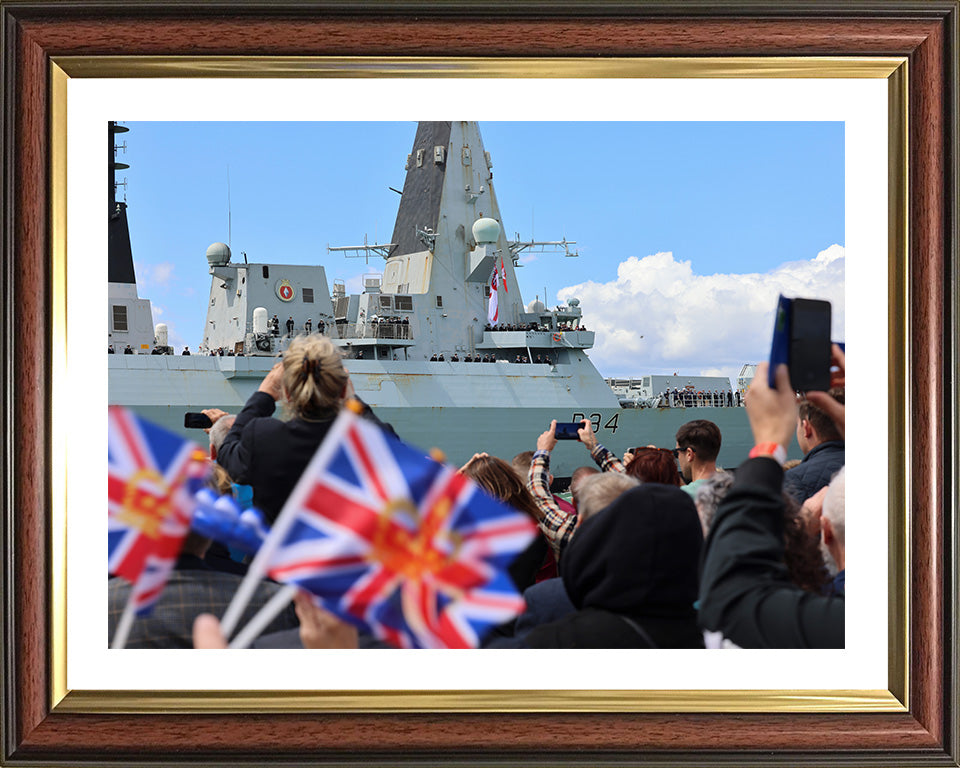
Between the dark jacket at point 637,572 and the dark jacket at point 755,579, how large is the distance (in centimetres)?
4

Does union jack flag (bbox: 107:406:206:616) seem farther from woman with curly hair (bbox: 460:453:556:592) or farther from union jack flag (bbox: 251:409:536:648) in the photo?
woman with curly hair (bbox: 460:453:556:592)

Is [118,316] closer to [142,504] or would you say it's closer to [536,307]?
[142,504]

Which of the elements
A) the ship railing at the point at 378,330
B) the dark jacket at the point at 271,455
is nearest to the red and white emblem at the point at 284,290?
the ship railing at the point at 378,330

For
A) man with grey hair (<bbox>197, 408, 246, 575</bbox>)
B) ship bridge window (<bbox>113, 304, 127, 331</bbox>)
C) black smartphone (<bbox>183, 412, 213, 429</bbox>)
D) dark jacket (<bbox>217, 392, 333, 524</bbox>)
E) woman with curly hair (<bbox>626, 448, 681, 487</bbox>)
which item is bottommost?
man with grey hair (<bbox>197, 408, 246, 575</bbox>)

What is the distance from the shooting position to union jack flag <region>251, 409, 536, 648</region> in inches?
62.9

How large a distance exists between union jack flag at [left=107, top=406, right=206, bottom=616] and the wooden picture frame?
125 mm

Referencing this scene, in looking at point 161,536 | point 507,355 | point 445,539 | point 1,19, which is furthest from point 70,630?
point 507,355

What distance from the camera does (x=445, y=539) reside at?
163 cm

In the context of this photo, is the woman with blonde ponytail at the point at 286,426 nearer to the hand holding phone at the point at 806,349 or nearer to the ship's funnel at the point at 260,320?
the hand holding phone at the point at 806,349

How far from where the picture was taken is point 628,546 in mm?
1350

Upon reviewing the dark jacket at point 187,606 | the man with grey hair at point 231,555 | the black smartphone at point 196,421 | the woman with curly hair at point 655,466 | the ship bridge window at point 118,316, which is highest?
the ship bridge window at point 118,316

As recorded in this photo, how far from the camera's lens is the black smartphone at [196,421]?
193 centimetres

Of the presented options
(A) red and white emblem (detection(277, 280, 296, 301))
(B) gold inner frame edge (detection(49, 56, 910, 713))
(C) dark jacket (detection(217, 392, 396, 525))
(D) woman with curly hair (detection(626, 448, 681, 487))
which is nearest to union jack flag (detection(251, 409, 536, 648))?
(C) dark jacket (detection(217, 392, 396, 525))

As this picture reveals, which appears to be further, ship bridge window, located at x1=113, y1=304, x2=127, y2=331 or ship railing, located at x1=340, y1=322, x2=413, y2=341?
ship railing, located at x1=340, y1=322, x2=413, y2=341
